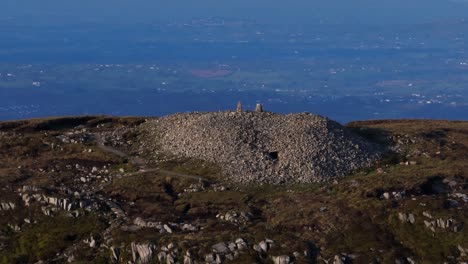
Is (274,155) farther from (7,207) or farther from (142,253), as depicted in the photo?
(7,207)

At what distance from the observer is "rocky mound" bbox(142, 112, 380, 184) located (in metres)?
62.8

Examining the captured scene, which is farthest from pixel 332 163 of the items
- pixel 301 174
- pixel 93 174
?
pixel 93 174

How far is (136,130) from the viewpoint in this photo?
250ft

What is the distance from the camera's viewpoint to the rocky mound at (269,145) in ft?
206

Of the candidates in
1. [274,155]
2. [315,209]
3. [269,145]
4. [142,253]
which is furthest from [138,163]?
[315,209]

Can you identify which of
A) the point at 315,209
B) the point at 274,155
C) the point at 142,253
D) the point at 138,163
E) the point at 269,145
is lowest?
the point at 142,253

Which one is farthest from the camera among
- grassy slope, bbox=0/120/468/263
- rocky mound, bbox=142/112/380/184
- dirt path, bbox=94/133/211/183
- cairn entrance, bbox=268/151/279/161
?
cairn entrance, bbox=268/151/279/161

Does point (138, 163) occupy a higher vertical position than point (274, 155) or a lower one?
lower

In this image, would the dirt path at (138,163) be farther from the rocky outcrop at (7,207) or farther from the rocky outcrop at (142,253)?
the rocky outcrop at (142,253)

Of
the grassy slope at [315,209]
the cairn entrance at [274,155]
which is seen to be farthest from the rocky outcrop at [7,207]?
the cairn entrance at [274,155]

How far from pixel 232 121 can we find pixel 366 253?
23458 mm

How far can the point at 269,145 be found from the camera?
65438 mm

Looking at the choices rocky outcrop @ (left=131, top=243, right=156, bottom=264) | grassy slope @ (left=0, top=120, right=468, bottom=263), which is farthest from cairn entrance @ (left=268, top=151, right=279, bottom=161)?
rocky outcrop @ (left=131, top=243, right=156, bottom=264)

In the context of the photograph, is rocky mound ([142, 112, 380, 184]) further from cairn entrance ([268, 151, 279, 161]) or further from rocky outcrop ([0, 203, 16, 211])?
rocky outcrop ([0, 203, 16, 211])
